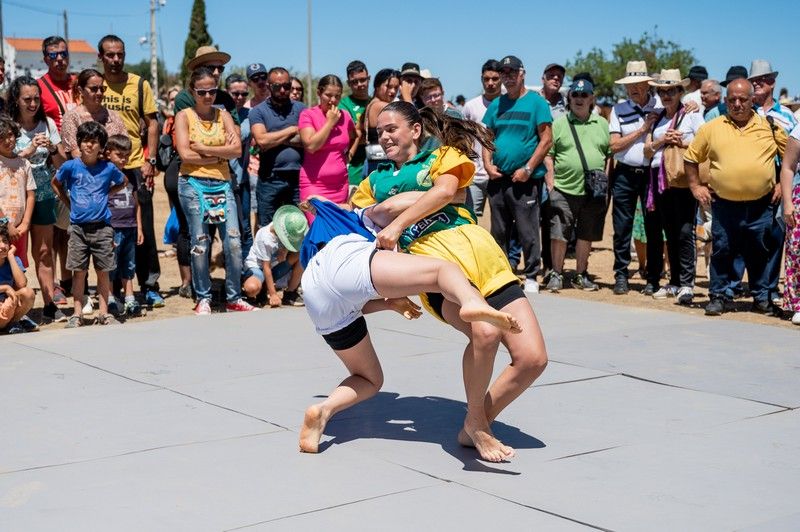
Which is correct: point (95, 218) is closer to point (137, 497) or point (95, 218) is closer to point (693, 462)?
point (137, 497)

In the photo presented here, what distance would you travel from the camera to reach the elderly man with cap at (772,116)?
9523mm

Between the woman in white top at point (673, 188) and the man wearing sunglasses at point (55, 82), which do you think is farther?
the woman in white top at point (673, 188)

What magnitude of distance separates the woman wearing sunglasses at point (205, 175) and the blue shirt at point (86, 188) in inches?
29.1

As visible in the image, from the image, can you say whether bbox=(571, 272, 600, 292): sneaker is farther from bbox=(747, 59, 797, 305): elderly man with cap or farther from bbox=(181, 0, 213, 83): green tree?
bbox=(181, 0, 213, 83): green tree

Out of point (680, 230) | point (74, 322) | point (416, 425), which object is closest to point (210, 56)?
point (74, 322)

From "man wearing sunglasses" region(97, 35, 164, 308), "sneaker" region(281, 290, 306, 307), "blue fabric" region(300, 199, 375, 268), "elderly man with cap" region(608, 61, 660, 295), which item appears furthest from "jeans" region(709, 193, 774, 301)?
"blue fabric" region(300, 199, 375, 268)

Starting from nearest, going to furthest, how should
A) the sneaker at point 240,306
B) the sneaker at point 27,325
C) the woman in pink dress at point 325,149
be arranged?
the sneaker at point 27,325 → the sneaker at point 240,306 → the woman in pink dress at point 325,149

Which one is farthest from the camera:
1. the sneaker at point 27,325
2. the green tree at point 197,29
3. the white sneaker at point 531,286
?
the green tree at point 197,29

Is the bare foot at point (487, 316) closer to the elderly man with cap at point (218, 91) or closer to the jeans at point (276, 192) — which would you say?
the jeans at point (276, 192)

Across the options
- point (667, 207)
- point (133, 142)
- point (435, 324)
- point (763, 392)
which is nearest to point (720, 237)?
point (667, 207)

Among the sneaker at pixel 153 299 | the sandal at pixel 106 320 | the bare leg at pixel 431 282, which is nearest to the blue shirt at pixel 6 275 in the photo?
the sandal at pixel 106 320

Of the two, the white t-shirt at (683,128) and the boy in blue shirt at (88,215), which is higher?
the white t-shirt at (683,128)

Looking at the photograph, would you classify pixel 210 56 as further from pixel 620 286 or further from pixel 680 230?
pixel 680 230

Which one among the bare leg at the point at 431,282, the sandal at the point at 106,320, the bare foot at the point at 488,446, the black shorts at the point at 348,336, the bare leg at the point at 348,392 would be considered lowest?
the sandal at the point at 106,320
